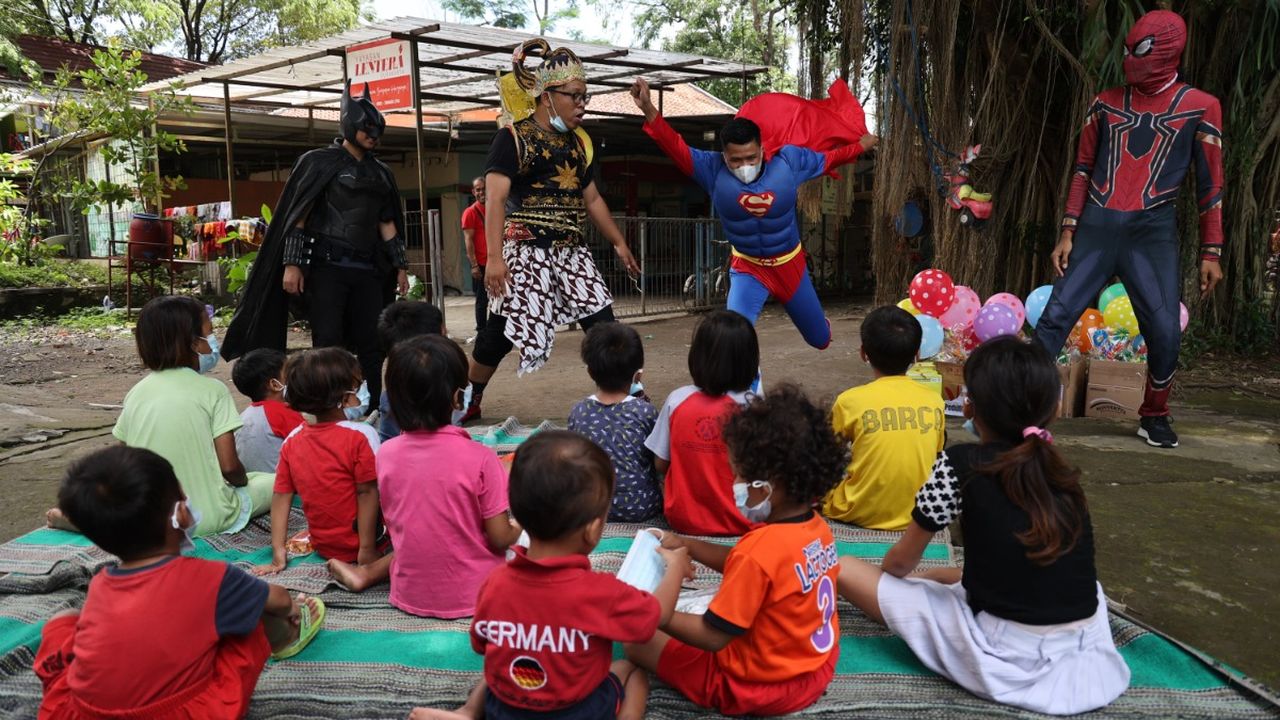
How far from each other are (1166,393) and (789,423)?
143 inches

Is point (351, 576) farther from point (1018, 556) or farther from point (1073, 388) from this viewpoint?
→ point (1073, 388)

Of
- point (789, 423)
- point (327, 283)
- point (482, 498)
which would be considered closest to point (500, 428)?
point (327, 283)

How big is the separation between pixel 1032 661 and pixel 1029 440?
57 centimetres

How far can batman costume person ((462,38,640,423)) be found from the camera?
4.39m

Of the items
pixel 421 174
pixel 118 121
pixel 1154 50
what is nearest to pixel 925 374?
pixel 1154 50

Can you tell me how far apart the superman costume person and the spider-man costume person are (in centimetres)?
136

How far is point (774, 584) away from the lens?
1926mm

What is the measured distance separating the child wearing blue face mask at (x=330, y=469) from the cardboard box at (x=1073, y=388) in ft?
13.6

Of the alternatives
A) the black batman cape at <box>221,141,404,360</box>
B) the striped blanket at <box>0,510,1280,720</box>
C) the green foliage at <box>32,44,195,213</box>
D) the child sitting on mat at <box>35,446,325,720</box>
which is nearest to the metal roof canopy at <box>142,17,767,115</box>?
the green foliage at <box>32,44,195,213</box>

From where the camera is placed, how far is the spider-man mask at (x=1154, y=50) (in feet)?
13.6

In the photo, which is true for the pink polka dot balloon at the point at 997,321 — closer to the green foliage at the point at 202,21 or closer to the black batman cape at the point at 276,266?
the black batman cape at the point at 276,266

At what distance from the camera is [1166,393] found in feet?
15.1

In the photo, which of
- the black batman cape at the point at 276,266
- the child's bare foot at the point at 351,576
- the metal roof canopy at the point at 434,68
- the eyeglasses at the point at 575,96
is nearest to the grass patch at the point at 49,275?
the metal roof canopy at the point at 434,68

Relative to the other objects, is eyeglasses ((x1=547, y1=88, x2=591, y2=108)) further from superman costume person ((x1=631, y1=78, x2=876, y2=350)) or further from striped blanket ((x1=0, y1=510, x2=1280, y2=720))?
striped blanket ((x1=0, y1=510, x2=1280, y2=720))
